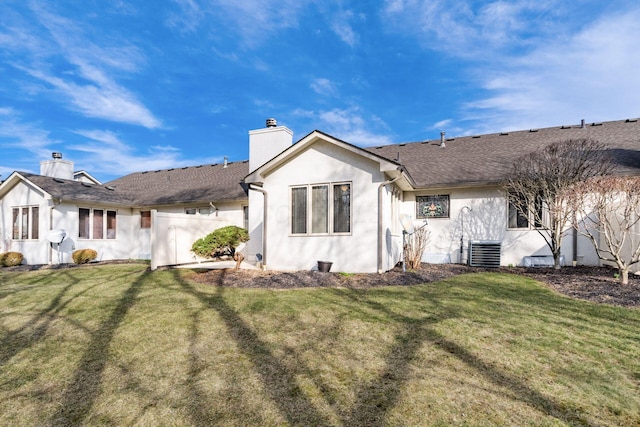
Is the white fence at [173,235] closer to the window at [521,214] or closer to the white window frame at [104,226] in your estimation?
the white window frame at [104,226]

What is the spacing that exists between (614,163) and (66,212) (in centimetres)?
2095

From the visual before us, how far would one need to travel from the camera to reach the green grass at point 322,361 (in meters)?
3.22

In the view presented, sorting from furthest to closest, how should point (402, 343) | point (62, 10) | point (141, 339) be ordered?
point (62, 10)
point (141, 339)
point (402, 343)

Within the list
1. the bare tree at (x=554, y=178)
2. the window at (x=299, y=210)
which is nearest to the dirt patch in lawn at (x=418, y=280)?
the bare tree at (x=554, y=178)

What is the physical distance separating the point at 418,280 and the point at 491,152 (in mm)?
8305

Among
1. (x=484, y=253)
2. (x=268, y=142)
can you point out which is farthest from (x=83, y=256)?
(x=484, y=253)

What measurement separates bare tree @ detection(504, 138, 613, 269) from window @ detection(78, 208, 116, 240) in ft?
57.1

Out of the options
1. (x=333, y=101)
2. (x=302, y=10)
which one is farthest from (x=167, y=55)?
(x=333, y=101)

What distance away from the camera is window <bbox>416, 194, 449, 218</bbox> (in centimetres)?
1345

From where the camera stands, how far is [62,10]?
12.5 meters

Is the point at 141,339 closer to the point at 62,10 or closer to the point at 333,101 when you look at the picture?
the point at 62,10

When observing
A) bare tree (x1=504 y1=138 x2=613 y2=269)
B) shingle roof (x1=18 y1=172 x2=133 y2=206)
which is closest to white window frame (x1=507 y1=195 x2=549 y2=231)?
bare tree (x1=504 y1=138 x2=613 y2=269)

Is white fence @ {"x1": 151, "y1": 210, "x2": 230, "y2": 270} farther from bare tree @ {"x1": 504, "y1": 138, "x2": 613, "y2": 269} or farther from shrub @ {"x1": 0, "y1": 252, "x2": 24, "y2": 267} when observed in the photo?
bare tree @ {"x1": 504, "y1": 138, "x2": 613, "y2": 269}

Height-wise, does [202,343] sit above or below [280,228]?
below
